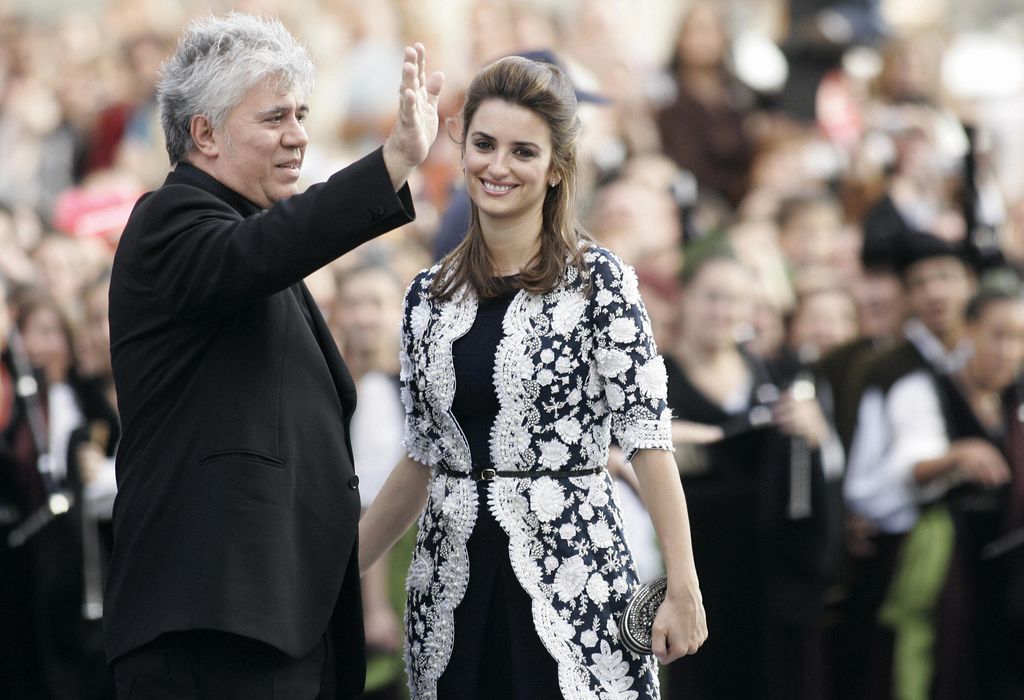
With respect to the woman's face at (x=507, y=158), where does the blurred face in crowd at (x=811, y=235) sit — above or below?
above

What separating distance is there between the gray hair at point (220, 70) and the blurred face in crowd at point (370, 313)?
2747 mm

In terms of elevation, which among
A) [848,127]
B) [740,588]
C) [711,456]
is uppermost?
[848,127]

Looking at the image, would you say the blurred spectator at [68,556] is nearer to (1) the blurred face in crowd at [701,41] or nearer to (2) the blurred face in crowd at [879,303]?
(2) the blurred face in crowd at [879,303]

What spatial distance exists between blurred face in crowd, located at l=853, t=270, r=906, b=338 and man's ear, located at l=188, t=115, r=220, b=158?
426 centimetres

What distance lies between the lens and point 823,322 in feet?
23.2

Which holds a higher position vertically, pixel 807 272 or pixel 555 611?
pixel 807 272

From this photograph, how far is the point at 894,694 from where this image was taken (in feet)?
20.9

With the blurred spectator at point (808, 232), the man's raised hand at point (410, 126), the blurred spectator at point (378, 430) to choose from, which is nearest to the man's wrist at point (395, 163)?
the man's raised hand at point (410, 126)

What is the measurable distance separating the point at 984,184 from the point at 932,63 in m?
1.97

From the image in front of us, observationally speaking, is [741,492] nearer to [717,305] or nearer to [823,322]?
[717,305]

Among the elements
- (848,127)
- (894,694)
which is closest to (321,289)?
(894,694)

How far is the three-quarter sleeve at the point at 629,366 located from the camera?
3455mm

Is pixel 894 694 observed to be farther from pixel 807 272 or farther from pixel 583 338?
pixel 583 338

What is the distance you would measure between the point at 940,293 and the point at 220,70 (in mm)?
4407
